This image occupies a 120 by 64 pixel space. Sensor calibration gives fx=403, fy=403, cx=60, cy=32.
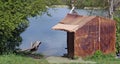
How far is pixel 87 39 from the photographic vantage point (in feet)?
59.7

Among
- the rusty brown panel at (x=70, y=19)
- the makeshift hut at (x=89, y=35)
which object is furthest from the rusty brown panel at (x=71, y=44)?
the rusty brown panel at (x=70, y=19)

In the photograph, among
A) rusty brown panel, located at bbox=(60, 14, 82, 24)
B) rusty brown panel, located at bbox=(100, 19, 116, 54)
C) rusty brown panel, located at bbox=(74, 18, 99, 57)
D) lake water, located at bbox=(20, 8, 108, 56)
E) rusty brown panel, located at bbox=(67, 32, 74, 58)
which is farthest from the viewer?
lake water, located at bbox=(20, 8, 108, 56)

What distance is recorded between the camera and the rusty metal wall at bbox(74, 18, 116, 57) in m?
18.0

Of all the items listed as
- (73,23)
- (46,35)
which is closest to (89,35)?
(73,23)

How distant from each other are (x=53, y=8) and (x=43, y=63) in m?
4.83

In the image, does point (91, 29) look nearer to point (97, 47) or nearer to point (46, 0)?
point (97, 47)

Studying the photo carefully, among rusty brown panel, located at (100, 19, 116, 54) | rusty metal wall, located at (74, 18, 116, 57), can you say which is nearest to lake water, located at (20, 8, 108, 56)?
rusty brown panel, located at (100, 19, 116, 54)

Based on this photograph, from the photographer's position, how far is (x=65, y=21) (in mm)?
19859

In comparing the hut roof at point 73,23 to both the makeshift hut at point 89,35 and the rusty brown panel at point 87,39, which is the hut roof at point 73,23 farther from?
the rusty brown panel at point 87,39

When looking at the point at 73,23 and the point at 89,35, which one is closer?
the point at 89,35

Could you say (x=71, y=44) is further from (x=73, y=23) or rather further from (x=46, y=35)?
(x=46, y=35)

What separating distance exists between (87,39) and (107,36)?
125 cm

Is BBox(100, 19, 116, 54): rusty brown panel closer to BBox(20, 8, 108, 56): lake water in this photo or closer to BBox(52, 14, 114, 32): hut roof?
BBox(52, 14, 114, 32): hut roof

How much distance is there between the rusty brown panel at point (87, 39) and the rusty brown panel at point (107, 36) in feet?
1.05
